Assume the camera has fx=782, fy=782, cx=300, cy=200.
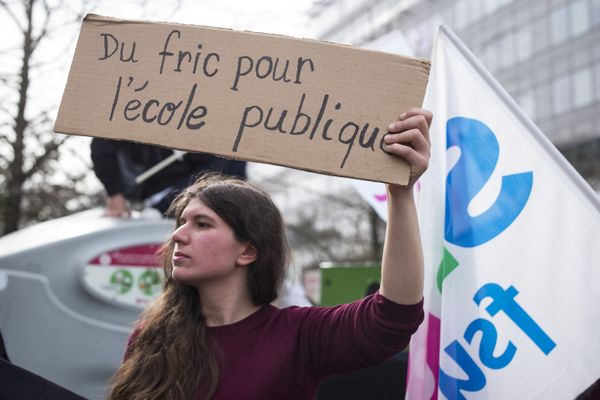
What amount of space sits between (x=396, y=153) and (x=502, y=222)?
0.77 metres

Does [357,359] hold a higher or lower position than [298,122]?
lower

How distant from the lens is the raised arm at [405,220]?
1864 millimetres

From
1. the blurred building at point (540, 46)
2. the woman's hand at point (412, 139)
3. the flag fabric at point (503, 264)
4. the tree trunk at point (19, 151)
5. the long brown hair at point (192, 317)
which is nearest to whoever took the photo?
the woman's hand at point (412, 139)

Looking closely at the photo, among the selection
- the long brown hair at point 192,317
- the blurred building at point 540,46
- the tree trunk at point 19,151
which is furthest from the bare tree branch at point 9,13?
the blurred building at point 540,46

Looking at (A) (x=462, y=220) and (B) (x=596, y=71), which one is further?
(B) (x=596, y=71)

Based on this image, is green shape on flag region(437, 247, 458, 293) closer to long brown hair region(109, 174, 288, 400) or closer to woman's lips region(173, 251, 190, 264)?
long brown hair region(109, 174, 288, 400)

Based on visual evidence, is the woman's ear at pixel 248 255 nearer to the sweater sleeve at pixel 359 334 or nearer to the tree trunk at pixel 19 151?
the sweater sleeve at pixel 359 334

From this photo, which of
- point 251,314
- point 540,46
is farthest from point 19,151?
point 540,46

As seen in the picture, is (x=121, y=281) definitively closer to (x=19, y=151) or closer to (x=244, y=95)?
(x=244, y=95)

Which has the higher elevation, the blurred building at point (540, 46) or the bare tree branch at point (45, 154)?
the blurred building at point (540, 46)

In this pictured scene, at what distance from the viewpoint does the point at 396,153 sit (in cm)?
186

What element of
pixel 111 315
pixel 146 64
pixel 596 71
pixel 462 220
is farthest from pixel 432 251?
pixel 596 71

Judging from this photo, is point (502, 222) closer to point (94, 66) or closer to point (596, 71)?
point (94, 66)

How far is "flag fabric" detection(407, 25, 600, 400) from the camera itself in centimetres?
231
